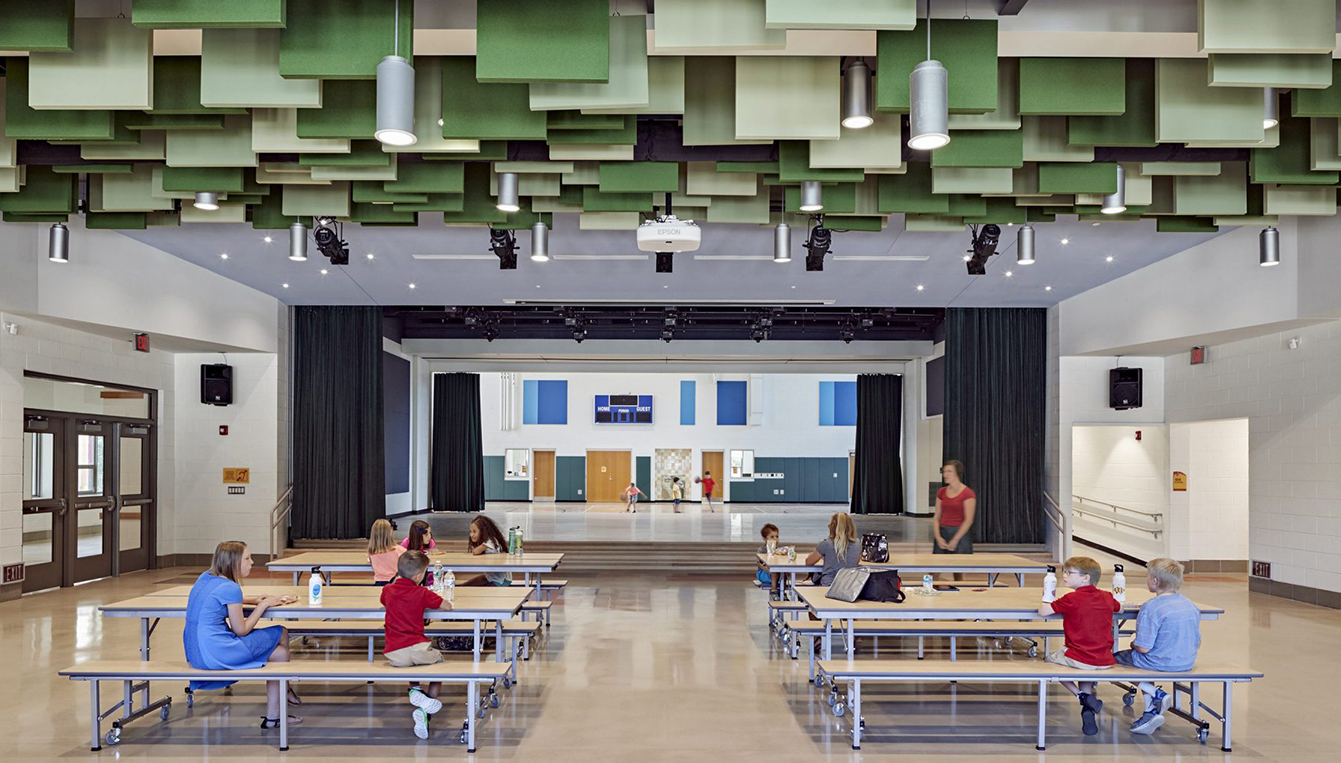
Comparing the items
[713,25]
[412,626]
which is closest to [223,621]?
[412,626]

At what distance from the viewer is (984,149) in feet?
17.9

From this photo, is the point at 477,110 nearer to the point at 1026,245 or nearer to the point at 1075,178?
the point at 1075,178

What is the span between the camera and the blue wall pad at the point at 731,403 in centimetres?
2789

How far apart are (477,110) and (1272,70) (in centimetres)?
374

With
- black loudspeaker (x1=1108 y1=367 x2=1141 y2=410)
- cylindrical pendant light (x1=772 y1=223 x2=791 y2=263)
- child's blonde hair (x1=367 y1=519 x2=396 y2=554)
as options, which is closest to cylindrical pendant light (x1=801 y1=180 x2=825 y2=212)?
cylindrical pendant light (x1=772 y1=223 x2=791 y2=263)

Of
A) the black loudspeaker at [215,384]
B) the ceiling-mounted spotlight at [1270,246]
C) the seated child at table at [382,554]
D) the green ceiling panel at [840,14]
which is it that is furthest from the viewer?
the black loudspeaker at [215,384]

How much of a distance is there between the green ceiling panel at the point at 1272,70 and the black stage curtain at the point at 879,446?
1885 cm

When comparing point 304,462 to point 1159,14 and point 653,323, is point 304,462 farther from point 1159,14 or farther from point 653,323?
point 1159,14

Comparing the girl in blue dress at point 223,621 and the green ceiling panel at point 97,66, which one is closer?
the green ceiling panel at point 97,66

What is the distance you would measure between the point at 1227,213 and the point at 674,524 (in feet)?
42.7

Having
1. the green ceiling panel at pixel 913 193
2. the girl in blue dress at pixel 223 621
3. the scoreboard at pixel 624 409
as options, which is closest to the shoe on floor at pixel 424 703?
the girl in blue dress at pixel 223 621

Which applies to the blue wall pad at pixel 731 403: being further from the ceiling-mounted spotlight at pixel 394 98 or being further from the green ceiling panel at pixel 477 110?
the ceiling-mounted spotlight at pixel 394 98

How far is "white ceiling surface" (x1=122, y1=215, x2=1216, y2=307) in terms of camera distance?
32.1 feet

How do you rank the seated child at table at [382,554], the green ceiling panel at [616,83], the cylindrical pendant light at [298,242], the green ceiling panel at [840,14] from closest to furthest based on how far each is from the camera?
the green ceiling panel at [840,14]
the green ceiling panel at [616,83]
the seated child at table at [382,554]
the cylindrical pendant light at [298,242]
